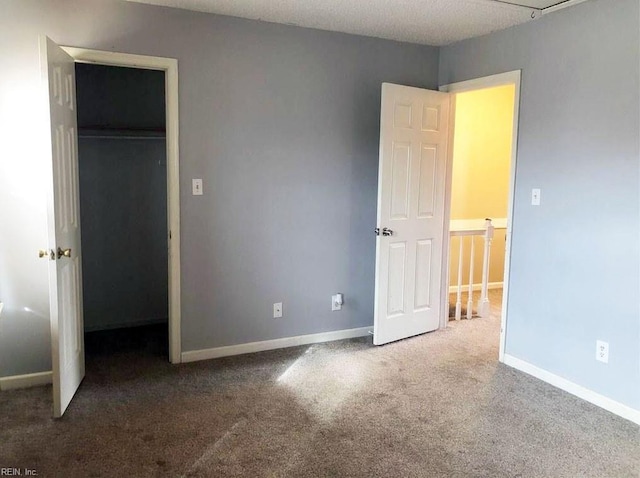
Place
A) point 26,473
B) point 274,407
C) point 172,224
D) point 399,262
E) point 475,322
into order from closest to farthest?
point 26,473 < point 274,407 < point 172,224 < point 399,262 < point 475,322

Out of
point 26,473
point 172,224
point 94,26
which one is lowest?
point 26,473

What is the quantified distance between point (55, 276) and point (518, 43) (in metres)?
3.21

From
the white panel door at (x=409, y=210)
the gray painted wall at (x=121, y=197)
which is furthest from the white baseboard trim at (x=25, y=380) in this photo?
the white panel door at (x=409, y=210)

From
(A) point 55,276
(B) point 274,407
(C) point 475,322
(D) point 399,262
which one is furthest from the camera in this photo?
(C) point 475,322

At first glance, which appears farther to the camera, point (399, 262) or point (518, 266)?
point (399, 262)

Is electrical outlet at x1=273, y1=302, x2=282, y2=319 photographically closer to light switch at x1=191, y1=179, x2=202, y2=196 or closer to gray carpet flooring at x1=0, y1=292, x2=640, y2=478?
gray carpet flooring at x1=0, y1=292, x2=640, y2=478

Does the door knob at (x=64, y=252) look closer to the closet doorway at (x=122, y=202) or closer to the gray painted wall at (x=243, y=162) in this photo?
the gray painted wall at (x=243, y=162)

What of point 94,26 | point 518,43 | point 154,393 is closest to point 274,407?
point 154,393

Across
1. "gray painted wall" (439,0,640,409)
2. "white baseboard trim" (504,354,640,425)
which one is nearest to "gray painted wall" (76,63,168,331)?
"gray painted wall" (439,0,640,409)

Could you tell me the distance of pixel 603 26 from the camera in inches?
118

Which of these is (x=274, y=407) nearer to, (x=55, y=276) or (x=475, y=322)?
(x=55, y=276)

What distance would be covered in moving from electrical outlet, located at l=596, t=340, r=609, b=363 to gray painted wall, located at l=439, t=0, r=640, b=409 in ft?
0.11

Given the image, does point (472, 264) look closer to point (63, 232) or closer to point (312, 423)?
point (312, 423)

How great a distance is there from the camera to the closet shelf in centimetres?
415
